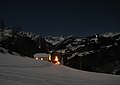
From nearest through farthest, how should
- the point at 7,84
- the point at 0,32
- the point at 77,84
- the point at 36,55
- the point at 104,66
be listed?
1. the point at 7,84
2. the point at 77,84
3. the point at 0,32
4. the point at 36,55
5. the point at 104,66

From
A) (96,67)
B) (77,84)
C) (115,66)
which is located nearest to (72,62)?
(96,67)

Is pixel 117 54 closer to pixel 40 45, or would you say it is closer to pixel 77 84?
pixel 40 45

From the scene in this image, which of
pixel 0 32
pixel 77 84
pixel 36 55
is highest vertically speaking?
pixel 0 32

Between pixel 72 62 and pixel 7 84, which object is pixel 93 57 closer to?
pixel 72 62

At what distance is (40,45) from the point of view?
98438 millimetres

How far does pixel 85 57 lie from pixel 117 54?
14177 mm

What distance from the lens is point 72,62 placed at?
3455 inches

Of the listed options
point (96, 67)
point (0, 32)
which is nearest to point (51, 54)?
point (96, 67)

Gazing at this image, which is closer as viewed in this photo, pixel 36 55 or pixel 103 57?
pixel 36 55

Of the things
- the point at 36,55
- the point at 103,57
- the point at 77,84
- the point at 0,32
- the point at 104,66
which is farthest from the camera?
the point at 103,57

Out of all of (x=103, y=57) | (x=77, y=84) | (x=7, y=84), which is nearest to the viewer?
(x=7, y=84)

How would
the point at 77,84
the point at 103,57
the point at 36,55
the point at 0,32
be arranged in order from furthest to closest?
the point at 103,57 → the point at 36,55 → the point at 0,32 → the point at 77,84

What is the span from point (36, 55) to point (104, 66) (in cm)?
2519

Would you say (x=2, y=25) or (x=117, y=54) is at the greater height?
(x=2, y=25)
